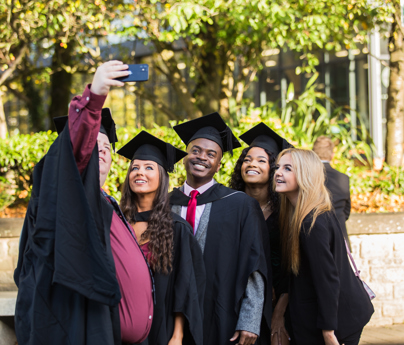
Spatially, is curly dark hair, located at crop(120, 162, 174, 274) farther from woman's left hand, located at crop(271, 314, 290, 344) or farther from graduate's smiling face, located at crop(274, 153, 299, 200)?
woman's left hand, located at crop(271, 314, 290, 344)

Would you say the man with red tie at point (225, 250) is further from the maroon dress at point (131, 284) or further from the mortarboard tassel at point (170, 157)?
the maroon dress at point (131, 284)

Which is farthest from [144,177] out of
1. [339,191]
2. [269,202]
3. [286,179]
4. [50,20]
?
[50,20]

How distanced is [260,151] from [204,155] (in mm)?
493

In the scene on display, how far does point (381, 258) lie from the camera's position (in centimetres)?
542

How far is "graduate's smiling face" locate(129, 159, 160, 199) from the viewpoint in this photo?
282 cm

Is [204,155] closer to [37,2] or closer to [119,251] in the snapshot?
[119,251]

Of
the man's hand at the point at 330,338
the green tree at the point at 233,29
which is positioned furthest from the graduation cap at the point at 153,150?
the green tree at the point at 233,29

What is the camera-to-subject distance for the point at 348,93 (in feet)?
Result: 43.5

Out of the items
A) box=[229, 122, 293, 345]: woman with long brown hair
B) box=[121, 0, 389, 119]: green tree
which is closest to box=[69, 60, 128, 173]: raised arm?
box=[229, 122, 293, 345]: woman with long brown hair

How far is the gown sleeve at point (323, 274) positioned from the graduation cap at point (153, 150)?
97cm

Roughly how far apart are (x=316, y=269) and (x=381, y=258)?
3113 millimetres

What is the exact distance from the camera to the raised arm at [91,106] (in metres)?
1.93

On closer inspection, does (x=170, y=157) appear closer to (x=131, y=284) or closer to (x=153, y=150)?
(x=153, y=150)

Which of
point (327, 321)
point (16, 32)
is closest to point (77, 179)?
point (327, 321)
